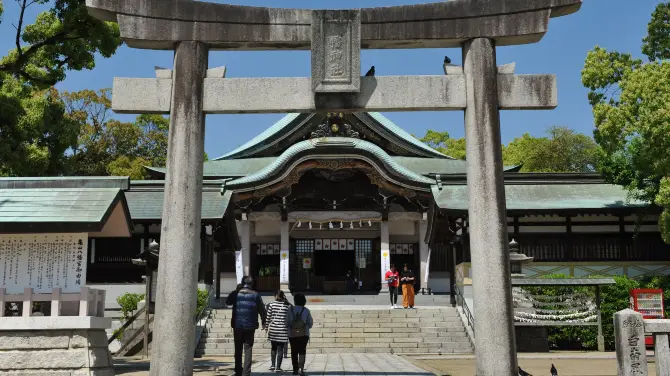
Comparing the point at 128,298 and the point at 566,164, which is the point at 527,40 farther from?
the point at 566,164

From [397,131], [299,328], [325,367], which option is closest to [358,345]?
[325,367]

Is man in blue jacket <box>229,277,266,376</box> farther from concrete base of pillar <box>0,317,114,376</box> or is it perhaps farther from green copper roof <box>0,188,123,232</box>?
green copper roof <box>0,188,123,232</box>

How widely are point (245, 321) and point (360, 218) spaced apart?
19.0m

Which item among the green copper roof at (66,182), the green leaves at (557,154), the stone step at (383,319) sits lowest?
the stone step at (383,319)

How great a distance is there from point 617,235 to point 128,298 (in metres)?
16.9

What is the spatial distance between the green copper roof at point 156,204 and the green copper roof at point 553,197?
7212mm

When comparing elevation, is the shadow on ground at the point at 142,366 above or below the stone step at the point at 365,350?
above

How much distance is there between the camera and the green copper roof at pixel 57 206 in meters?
9.96

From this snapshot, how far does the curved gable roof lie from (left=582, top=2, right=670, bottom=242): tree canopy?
1042 centimetres

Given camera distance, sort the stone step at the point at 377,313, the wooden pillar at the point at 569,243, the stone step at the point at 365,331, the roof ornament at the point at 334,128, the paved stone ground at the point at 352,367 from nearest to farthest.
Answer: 1. the paved stone ground at the point at 352,367
2. the stone step at the point at 365,331
3. the stone step at the point at 377,313
4. the wooden pillar at the point at 569,243
5. the roof ornament at the point at 334,128

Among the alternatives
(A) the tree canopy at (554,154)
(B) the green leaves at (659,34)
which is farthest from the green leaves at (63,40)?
(A) the tree canopy at (554,154)

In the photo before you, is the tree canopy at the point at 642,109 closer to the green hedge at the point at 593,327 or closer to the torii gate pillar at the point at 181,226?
the green hedge at the point at 593,327

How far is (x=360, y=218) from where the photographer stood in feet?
95.6

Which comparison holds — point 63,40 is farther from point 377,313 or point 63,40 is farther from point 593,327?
point 593,327
